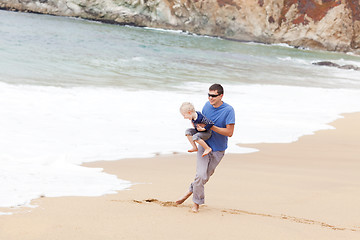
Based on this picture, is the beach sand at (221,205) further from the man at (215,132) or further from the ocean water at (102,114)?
the ocean water at (102,114)

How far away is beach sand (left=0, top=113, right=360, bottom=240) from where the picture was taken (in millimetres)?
3861

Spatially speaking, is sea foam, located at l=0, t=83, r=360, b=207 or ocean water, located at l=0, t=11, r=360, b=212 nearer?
sea foam, located at l=0, t=83, r=360, b=207

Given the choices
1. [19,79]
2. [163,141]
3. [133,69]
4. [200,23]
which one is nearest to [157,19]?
[200,23]

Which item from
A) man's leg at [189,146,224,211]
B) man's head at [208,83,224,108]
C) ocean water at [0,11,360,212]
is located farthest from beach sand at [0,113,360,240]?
man's head at [208,83,224,108]

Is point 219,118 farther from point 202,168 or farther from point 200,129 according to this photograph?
point 202,168

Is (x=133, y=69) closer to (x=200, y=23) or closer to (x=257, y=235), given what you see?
(x=257, y=235)

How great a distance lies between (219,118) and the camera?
167 inches

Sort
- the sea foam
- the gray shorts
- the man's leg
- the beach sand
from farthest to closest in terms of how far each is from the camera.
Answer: the sea foam → the man's leg → the gray shorts → the beach sand

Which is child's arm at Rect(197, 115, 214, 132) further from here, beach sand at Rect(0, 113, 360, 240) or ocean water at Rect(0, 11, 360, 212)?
ocean water at Rect(0, 11, 360, 212)

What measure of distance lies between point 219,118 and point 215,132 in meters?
0.15

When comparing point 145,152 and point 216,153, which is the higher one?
point 216,153

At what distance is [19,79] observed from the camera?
14.6 meters

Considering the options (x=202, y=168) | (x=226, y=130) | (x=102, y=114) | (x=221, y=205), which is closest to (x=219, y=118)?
(x=226, y=130)

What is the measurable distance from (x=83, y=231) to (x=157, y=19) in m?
79.6
